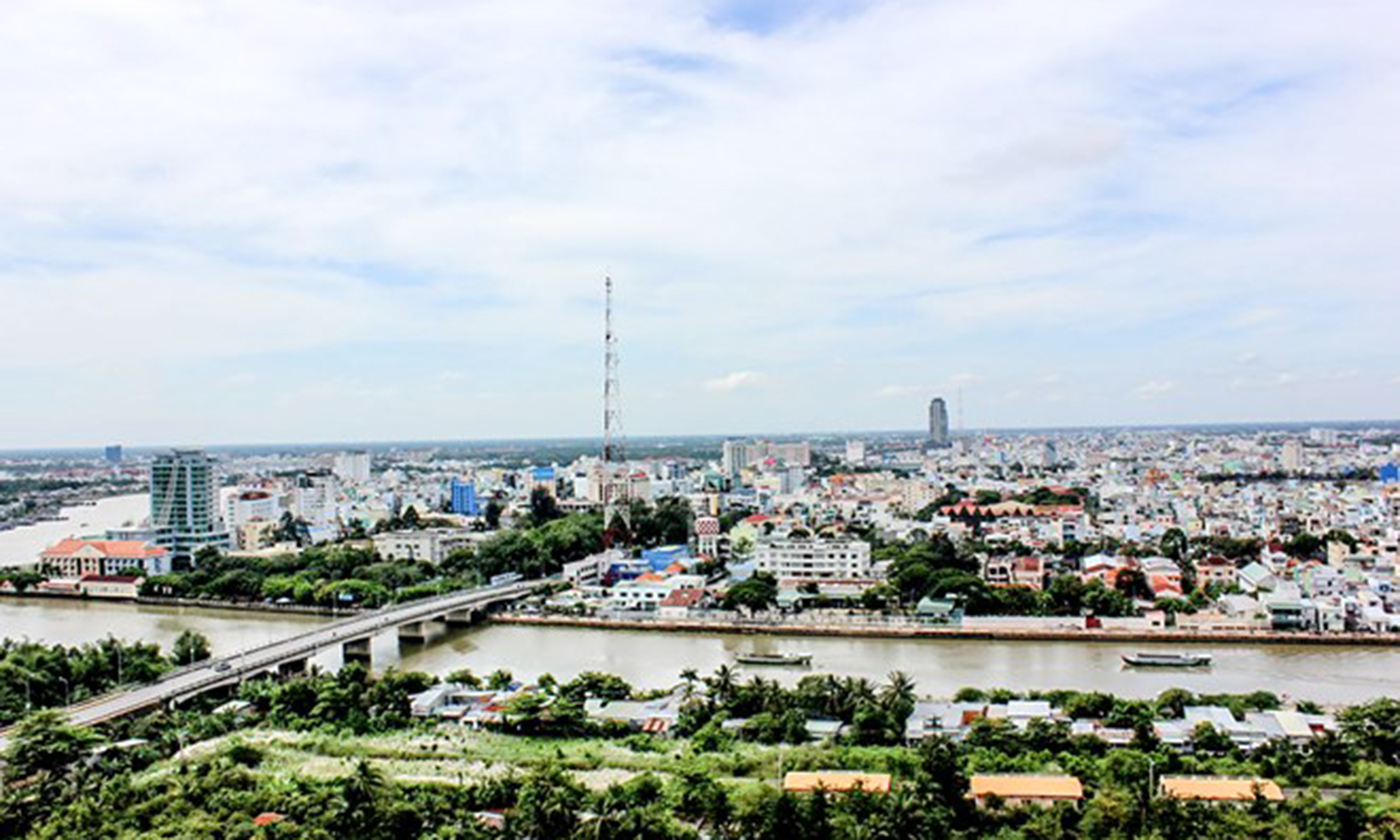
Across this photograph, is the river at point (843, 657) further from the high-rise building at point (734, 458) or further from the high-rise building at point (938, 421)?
the high-rise building at point (938, 421)

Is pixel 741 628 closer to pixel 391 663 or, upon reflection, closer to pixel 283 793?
pixel 391 663

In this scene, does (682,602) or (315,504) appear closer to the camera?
(682,602)

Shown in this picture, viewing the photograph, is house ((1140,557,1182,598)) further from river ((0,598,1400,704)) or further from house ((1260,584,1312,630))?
river ((0,598,1400,704))

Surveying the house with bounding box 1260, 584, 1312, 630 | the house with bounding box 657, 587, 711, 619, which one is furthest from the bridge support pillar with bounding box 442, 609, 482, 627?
the house with bounding box 1260, 584, 1312, 630

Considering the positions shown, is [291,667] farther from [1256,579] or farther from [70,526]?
[70,526]

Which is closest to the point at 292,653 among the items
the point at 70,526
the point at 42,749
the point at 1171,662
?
the point at 42,749

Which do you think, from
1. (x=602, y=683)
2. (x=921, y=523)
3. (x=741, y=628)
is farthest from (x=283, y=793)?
(x=921, y=523)
